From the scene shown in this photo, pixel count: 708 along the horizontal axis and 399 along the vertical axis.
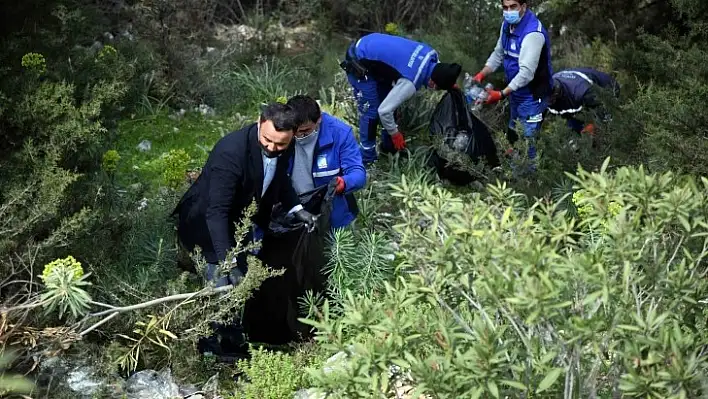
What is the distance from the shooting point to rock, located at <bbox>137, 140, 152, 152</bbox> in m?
6.72

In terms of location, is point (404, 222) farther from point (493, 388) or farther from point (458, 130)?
point (493, 388)

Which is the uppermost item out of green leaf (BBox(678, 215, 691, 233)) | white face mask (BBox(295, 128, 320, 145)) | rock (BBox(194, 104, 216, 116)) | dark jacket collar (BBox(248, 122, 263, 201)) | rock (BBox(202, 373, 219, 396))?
green leaf (BBox(678, 215, 691, 233))

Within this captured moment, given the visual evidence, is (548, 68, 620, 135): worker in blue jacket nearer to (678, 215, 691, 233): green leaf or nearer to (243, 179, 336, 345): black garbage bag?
(243, 179, 336, 345): black garbage bag

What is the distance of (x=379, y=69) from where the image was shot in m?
5.79

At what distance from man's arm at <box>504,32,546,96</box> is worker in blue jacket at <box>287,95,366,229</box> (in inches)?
70.0

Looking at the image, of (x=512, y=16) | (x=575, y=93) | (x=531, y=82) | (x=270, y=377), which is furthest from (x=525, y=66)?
(x=270, y=377)

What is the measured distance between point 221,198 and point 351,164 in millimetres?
952

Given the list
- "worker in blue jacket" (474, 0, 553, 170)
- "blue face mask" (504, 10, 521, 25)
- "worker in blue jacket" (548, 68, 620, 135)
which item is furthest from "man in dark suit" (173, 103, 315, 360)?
"worker in blue jacket" (548, 68, 620, 135)

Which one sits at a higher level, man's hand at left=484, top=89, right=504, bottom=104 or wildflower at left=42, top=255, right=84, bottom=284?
wildflower at left=42, top=255, right=84, bottom=284

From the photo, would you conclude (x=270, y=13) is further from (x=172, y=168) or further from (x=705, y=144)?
(x=705, y=144)

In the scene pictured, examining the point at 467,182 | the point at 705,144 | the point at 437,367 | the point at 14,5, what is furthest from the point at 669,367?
the point at 467,182

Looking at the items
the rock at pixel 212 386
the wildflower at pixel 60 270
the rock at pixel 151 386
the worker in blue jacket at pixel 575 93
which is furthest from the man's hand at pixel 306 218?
the worker in blue jacket at pixel 575 93

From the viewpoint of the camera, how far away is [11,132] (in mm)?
3977

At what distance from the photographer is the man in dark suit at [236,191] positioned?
3.73 metres
